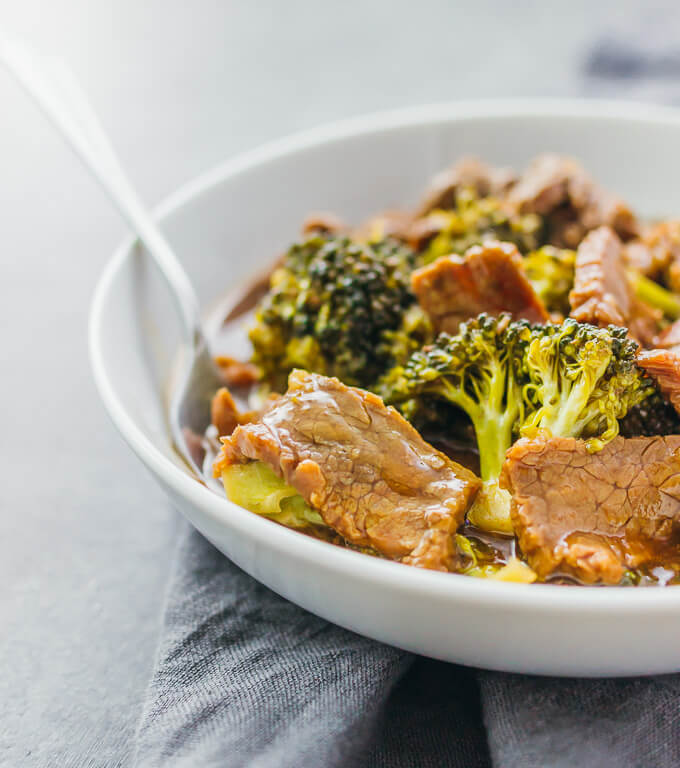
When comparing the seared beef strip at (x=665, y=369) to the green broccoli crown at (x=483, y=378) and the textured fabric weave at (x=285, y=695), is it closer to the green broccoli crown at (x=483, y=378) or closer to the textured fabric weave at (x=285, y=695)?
the green broccoli crown at (x=483, y=378)

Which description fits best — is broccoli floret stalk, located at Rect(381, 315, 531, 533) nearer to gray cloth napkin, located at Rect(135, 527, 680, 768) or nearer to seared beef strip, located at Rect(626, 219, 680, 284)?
gray cloth napkin, located at Rect(135, 527, 680, 768)

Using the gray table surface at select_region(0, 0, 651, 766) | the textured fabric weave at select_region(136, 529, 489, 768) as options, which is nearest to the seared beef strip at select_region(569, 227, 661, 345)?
the textured fabric weave at select_region(136, 529, 489, 768)

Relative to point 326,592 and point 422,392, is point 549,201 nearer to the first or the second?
point 422,392

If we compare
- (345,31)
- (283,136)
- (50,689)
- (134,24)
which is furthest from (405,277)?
(134,24)

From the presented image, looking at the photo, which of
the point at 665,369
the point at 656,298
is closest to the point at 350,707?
the point at 665,369

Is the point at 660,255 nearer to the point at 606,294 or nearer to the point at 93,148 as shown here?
the point at 606,294

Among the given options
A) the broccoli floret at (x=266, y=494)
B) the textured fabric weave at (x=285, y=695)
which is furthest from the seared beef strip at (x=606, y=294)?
the textured fabric weave at (x=285, y=695)
